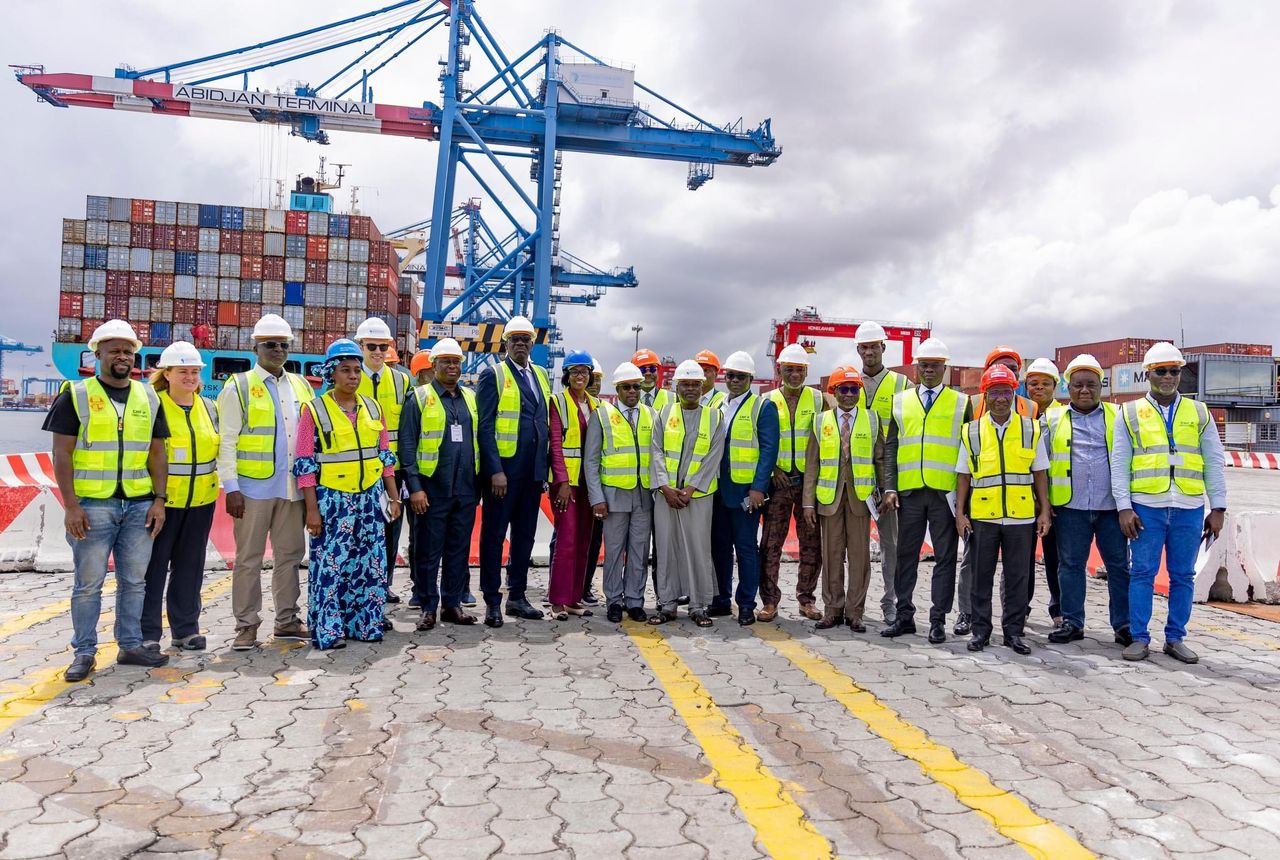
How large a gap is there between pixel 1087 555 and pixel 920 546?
1.06 m

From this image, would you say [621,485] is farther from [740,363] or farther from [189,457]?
[189,457]

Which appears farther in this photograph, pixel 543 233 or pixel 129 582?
pixel 543 233

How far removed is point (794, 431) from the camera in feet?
19.6

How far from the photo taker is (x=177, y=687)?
14.0 ft

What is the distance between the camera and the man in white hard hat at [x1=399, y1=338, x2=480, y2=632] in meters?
5.61

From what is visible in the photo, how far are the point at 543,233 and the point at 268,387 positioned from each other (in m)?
22.9

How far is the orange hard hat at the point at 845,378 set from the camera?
5.76 meters

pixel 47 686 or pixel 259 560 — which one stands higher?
pixel 259 560

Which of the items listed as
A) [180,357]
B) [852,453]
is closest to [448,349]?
[180,357]

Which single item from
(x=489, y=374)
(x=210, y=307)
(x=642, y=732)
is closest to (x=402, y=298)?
(x=210, y=307)

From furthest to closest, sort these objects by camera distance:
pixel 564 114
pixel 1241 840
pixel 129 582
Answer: pixel 564 114
pixel 129 582
pixel 1241 840

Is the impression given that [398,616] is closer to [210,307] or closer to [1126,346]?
[210,307]

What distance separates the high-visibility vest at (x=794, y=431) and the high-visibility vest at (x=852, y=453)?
172 mm

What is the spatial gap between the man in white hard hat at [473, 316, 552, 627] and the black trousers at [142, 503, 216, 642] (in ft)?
5.70
